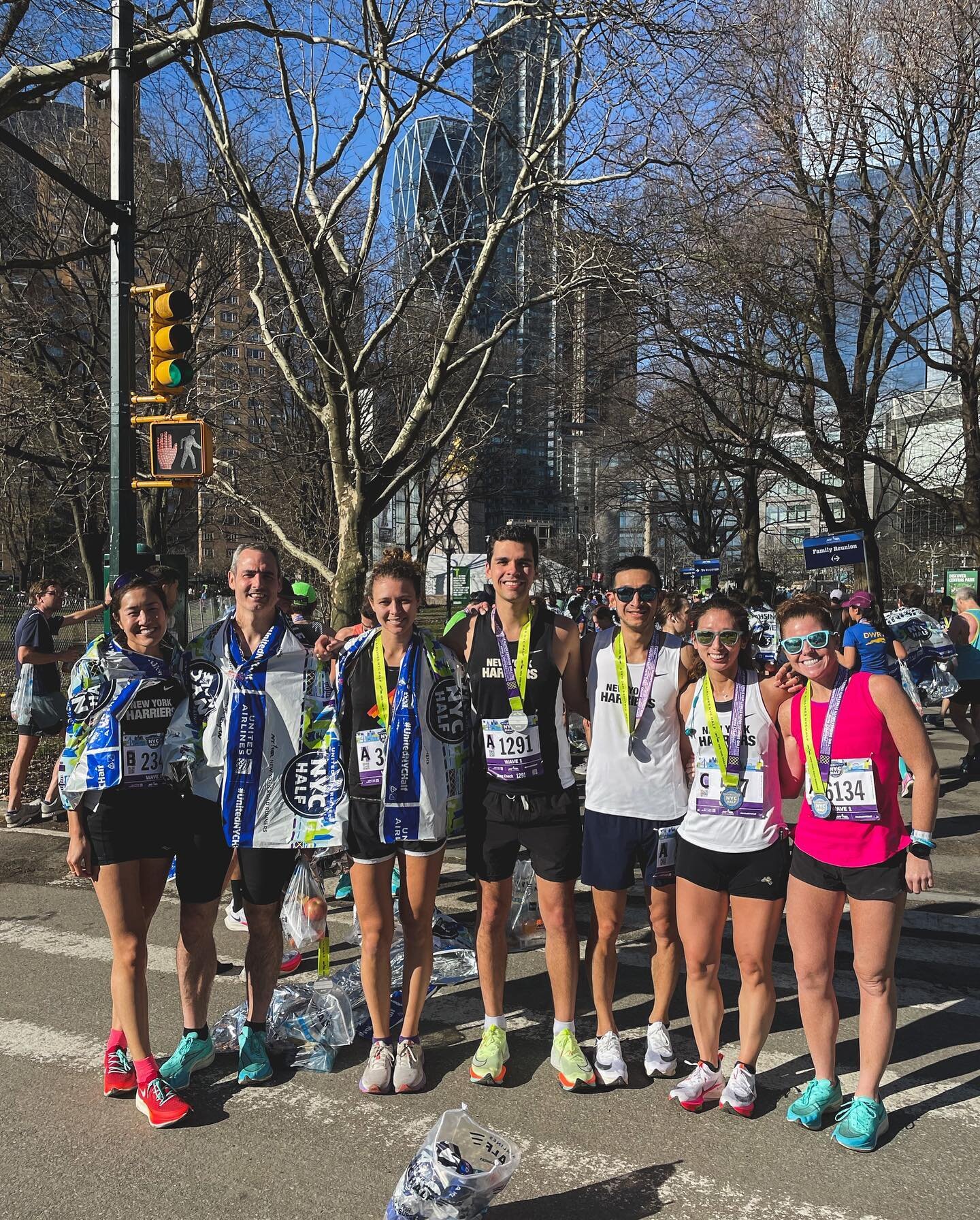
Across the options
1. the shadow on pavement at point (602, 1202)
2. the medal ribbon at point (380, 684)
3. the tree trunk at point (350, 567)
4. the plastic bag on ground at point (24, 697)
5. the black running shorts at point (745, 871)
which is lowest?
the shadow on pavement at point (602, 1202)

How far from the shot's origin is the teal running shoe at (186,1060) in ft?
12.6

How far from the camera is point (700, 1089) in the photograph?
3.65 m

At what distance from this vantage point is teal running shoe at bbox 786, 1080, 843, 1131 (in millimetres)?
3488

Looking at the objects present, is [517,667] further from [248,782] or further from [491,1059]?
[491,1059]

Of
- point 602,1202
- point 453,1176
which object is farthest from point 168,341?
point 602,1202

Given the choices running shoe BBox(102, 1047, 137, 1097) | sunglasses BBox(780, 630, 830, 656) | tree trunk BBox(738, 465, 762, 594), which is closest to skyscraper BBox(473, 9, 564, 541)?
sunglasses BBox(780, 630, 830, 656)

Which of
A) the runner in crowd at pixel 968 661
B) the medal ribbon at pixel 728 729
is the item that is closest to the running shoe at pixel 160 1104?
the medal ribbon at pixel 728 729

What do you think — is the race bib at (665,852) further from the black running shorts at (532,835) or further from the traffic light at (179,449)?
the traffic light at (179,449)

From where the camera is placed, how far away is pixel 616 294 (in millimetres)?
11195

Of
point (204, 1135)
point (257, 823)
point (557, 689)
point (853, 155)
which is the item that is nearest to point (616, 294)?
point (853, 155)

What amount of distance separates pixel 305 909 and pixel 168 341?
5779 mm

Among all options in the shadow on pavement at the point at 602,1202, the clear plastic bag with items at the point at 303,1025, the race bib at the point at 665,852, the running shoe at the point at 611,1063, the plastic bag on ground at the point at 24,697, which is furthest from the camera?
the plastic bag on ground at the point at 24,697

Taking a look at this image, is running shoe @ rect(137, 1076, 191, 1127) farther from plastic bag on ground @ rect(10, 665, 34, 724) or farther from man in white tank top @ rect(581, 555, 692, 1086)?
plastic bag on ground @ rect(10, 665, 34, 724)

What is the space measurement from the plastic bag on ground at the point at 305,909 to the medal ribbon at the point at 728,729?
215 cm
